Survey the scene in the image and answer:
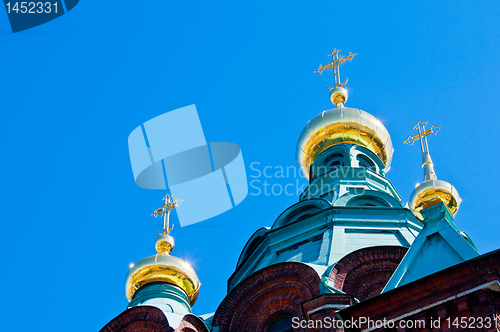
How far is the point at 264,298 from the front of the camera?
16.8m

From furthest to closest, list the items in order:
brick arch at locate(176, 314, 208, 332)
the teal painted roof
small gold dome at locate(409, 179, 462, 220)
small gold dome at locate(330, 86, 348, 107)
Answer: small gold dome at locate(330, 86, 348, 107) < small gold dome at locate(409, 179, 462, 220) < brick arch at locate(176, 314, 208, 332) < the teal painted roof

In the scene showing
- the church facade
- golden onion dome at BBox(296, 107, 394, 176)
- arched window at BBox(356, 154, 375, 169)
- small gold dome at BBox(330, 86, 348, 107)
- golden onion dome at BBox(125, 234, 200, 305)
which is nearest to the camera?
the church facade

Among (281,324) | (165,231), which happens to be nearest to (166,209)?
(165,231)

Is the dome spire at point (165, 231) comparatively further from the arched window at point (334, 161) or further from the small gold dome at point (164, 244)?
the arched window at point (334, 161)

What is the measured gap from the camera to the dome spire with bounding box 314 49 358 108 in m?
25.9

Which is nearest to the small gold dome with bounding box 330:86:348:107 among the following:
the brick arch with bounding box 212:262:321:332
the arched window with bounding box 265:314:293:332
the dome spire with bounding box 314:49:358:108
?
the dome spire with bounding box 314:49:358:108

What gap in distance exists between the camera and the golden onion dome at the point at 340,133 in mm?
24156

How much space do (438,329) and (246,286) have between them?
23.0 ft

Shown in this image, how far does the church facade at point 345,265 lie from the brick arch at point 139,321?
2 centimetres

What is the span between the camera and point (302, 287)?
1603 centimetres

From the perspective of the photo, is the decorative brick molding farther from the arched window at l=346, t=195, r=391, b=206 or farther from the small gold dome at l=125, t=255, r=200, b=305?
the arched window at l=346, t=195, r=391, b=206

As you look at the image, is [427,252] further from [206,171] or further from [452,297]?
[206,171]

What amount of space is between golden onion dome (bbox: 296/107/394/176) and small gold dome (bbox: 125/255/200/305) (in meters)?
6.45

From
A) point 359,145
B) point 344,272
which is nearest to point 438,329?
point 344,272
